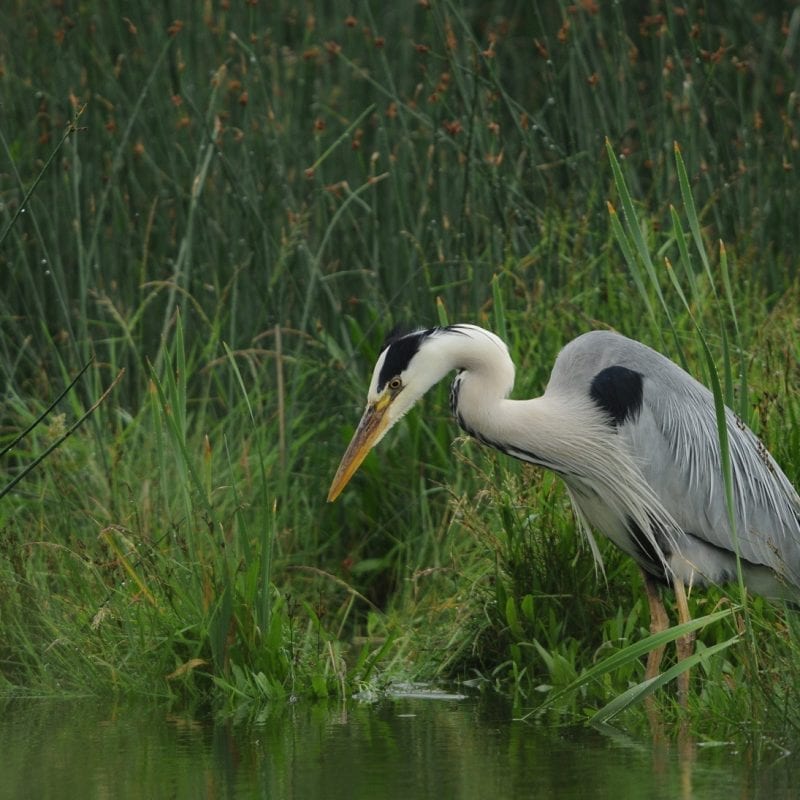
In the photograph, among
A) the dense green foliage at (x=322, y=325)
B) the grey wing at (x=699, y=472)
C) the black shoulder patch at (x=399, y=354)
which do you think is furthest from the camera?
the grey wing at (x=699, y=472)

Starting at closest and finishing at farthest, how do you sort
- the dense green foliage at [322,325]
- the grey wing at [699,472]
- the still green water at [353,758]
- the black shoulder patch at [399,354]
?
the still green water at [353,758], the dense green foliage at [322,325], the black shoulder patch at [399,354], the grey wing at [699,472]

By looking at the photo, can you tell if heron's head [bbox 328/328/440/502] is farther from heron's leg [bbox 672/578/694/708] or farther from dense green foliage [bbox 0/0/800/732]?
heron's leg [bbox 672/578/694/708]

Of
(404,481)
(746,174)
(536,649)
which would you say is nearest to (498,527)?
(536,649)

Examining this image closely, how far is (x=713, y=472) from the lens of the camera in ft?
16.7

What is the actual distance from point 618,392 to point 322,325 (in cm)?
196

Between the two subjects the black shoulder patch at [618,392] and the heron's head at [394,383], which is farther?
the black shoulder patch at [618,392]

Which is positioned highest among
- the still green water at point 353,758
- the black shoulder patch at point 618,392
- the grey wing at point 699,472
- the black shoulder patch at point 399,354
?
the black shoulder patch at point 399,354

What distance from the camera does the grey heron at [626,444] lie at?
4.91 meters

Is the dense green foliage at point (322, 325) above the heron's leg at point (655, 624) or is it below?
above

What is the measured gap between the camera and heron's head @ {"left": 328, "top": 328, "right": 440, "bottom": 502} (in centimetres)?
489

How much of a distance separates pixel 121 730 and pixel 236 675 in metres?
0.39

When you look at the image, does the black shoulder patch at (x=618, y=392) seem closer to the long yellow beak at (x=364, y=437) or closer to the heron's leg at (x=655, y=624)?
the heron's leg at (x=655, y=624)

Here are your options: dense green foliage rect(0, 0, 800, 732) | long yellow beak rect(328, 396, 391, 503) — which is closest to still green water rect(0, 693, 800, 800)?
dense green foliage rect(0, 0, 800, 732)

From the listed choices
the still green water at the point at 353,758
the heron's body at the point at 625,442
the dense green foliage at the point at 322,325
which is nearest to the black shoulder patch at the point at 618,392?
the heron's body at the point at 625,442
